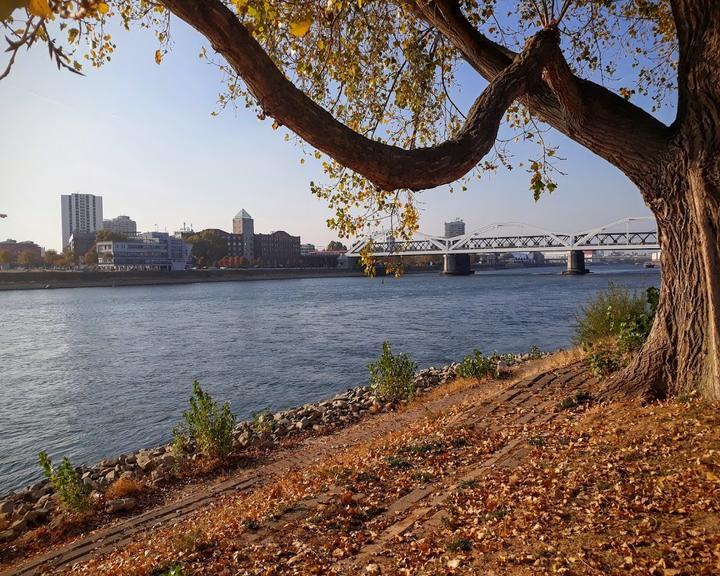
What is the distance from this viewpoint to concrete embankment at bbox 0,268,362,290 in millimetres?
74125

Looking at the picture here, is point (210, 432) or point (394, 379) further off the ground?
point (394, 379)

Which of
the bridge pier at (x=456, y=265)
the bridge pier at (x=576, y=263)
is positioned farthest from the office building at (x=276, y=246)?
the bridge pier at (x=576, y=263)

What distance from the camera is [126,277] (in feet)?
266

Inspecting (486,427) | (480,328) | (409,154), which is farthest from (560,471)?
(480,328)

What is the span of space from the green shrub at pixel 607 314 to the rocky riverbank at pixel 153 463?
3655 mm

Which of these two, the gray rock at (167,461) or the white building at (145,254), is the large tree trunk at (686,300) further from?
the white building at (145,254)

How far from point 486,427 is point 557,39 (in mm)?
4294

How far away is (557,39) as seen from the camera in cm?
518

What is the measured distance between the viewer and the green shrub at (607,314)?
10812 millimetres

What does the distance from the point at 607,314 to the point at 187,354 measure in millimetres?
17719

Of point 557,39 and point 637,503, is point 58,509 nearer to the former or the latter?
point 637,503

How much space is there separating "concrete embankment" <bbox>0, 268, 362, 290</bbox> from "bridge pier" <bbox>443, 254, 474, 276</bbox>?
983 inches

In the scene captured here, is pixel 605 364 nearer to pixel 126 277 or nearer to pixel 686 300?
pixel 686 300

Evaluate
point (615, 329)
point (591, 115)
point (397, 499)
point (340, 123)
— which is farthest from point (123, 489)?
point (615, 329)
